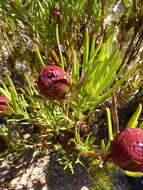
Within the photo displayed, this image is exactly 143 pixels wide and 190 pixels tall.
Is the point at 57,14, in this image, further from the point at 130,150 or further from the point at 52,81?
the point at 130,150

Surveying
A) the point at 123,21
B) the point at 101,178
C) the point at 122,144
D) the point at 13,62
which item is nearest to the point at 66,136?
the point at 101,178

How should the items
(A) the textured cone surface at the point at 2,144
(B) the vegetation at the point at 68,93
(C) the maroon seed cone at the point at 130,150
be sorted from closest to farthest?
(C) the maroon seed cone at the point at 130,150, (B) the vegetation at the point at 68,93, (A) the textured cone surface at the point at 2,144

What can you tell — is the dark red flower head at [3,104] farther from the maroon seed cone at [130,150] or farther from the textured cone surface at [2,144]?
the maroon seed cone at [130,150]

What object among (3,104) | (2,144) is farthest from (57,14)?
(2,144)

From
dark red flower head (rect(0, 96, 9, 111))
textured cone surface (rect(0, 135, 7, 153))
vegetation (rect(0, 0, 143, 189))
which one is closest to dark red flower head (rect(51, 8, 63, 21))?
vegetation (rect(0, 0, 143, 189))

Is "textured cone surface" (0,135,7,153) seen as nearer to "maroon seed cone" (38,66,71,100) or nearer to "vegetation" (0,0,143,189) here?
"vegetation" (0,0,143,189)

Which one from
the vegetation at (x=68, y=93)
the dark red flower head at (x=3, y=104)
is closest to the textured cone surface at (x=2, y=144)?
the vegetation at (x=68, y=93)
